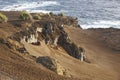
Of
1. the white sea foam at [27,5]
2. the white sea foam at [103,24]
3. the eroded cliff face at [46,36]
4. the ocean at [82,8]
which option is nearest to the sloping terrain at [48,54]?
the eroded cliff face at [46,36]

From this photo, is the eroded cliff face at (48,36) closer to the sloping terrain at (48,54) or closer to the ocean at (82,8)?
the sloping terrain at (48,54)

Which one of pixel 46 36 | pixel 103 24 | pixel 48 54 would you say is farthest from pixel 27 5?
pixel 48 54

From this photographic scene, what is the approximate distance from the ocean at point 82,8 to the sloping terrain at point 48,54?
24.1 metres

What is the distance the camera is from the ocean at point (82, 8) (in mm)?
87225

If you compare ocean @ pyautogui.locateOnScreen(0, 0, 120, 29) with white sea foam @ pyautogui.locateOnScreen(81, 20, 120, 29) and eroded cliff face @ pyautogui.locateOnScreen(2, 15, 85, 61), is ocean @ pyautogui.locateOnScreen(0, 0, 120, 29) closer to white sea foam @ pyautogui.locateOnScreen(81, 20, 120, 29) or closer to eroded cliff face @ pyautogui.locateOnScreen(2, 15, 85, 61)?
white sea foam @ pyautogui.locateOnScreen(81, 20, 120, 29)

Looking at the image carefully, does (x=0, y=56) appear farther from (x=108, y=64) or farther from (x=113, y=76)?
(x=108, y=64)

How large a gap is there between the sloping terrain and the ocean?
79.1ft

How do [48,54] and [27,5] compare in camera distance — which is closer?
[48,54]

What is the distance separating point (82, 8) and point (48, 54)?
6427cm

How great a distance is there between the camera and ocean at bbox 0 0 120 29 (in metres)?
87.2

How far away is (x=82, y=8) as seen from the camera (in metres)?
100

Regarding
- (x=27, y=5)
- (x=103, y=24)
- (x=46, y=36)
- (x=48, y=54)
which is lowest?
(x=103, y=24)

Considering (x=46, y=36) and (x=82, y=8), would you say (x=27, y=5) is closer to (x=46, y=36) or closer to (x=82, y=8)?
(x=82, y=8)

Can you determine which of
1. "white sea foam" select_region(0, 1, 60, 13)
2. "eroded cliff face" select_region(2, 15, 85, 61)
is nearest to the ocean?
"white sea foam" select_region(0, 1, 60, 13)
